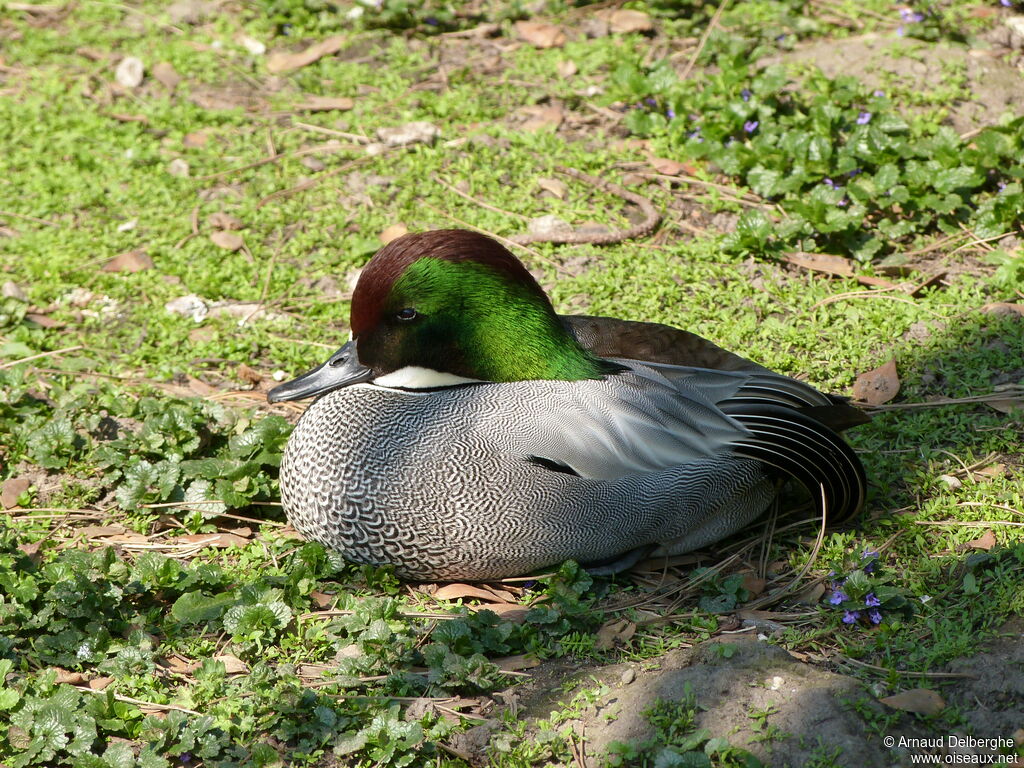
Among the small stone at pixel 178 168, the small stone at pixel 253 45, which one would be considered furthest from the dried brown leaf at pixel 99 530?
the small stone at pixel 253 45

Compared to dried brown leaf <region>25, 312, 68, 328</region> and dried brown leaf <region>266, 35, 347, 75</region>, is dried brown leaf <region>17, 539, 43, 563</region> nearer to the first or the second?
dried brown leaf <region>25, 312, 68, 328</region>

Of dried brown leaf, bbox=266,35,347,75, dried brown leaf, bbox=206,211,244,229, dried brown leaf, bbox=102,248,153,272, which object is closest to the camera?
dried brown leaf, bbox=102,248,153,272

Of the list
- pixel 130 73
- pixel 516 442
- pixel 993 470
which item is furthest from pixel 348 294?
pixel 993 470

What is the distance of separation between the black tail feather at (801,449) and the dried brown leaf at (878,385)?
68cm

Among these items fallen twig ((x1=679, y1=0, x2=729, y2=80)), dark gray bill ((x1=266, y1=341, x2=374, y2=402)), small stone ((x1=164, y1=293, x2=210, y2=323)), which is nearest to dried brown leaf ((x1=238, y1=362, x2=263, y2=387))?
small stone ((x1=164, y1=293, x2=210, y2=323))

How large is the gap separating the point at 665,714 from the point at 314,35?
196 inches

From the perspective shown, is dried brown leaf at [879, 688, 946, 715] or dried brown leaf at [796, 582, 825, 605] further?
dried brown leaf at [796, 582, 825, 605]

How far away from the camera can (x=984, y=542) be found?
10.9 feet

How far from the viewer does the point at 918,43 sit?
5.71m

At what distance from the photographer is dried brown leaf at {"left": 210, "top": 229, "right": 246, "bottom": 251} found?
4941 mm

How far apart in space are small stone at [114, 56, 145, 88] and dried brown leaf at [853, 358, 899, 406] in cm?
433

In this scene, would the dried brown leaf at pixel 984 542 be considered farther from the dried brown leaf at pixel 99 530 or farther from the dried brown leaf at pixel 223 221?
the dried brown leaf at pixel 223 221

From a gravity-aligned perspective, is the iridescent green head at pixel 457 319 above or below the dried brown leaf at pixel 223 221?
above

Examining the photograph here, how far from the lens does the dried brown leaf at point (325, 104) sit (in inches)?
229
